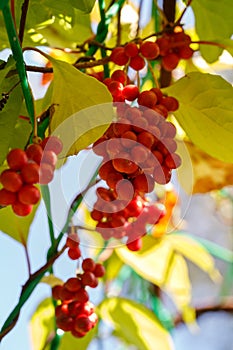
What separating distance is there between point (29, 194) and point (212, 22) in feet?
1.22

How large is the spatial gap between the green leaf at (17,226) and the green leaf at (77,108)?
0.79ft

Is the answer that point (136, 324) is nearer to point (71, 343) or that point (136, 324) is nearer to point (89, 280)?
point (71, 343)

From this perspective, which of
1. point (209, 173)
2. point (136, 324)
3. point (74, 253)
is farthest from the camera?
point (209, 173)

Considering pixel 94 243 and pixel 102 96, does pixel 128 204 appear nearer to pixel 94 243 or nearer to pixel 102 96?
pixel 102 96

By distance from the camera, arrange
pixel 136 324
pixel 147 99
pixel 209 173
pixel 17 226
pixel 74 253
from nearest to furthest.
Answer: pixel 147 99 → pixel 74 253 → pixel 17 226 → pixel 136 324 → pixel 209 173

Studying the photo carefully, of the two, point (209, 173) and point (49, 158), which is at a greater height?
point (49, 158)

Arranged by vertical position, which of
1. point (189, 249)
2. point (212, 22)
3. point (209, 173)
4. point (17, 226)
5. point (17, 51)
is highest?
point (17, 51)

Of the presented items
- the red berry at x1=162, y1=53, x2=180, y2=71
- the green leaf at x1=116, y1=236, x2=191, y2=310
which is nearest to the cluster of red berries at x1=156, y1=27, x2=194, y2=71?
the red berry at x1=162, y1=53, x2=180, y2=71

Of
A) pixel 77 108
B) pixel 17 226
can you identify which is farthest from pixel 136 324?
pixel 77 108

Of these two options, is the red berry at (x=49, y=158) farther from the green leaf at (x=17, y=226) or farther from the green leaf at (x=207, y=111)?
the green leaf at (x=17, y=226)

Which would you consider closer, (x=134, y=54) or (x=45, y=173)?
(x=45, y=173)

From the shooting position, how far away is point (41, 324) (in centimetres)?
84

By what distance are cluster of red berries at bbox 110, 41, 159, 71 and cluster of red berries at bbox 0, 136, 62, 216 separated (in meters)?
0.18

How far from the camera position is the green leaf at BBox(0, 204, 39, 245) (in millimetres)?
686
